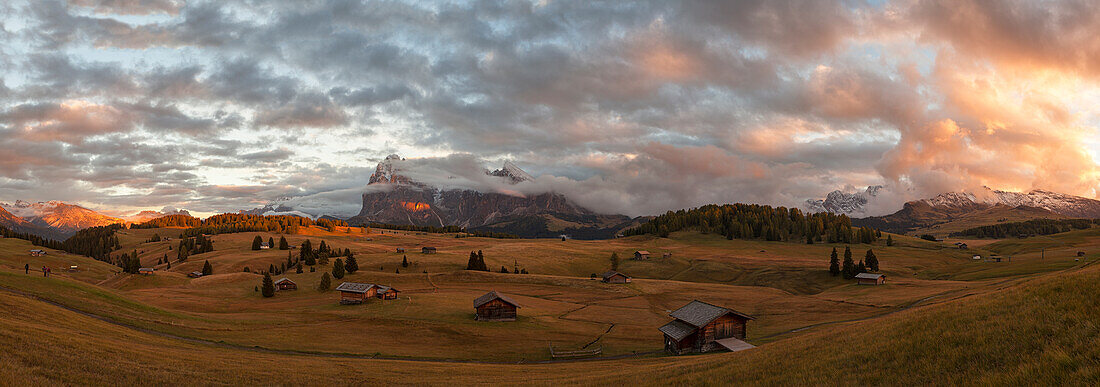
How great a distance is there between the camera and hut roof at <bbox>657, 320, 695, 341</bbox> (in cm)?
5775

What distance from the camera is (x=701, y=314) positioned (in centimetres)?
6128

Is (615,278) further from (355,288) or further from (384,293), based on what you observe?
(355,288)

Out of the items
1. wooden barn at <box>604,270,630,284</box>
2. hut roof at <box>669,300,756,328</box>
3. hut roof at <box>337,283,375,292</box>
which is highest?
hut roof at <box>669,300,756,328</box>

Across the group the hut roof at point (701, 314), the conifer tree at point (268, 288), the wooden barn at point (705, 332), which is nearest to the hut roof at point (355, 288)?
the conifer tree at point (268, 288)

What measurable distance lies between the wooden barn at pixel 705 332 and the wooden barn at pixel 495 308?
1038 inches

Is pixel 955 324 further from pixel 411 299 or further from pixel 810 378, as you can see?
pixel 411 299

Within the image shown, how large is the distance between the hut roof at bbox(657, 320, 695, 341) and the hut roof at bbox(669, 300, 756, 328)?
24.5 inches

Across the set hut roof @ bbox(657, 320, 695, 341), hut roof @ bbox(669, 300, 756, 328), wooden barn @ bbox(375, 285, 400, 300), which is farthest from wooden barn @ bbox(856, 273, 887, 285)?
wooden barn @ bbox(375, 285, 400, 300)

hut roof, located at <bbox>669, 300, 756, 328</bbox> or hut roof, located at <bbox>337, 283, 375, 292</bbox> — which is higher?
hut roof, located at <bbox>669, 300, 756, 328</bbox>

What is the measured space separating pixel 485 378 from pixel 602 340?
3283cm

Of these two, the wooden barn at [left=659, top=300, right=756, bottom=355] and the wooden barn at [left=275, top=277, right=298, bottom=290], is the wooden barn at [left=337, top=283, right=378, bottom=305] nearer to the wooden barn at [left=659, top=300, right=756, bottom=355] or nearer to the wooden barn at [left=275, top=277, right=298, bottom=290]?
the wooden barn at [left=275, top=277, right=298, bottom=290]

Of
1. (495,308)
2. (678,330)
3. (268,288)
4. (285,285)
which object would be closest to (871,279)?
(678,330)

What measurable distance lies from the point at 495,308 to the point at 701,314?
3262 centimetres

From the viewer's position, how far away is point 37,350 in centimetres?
2405
